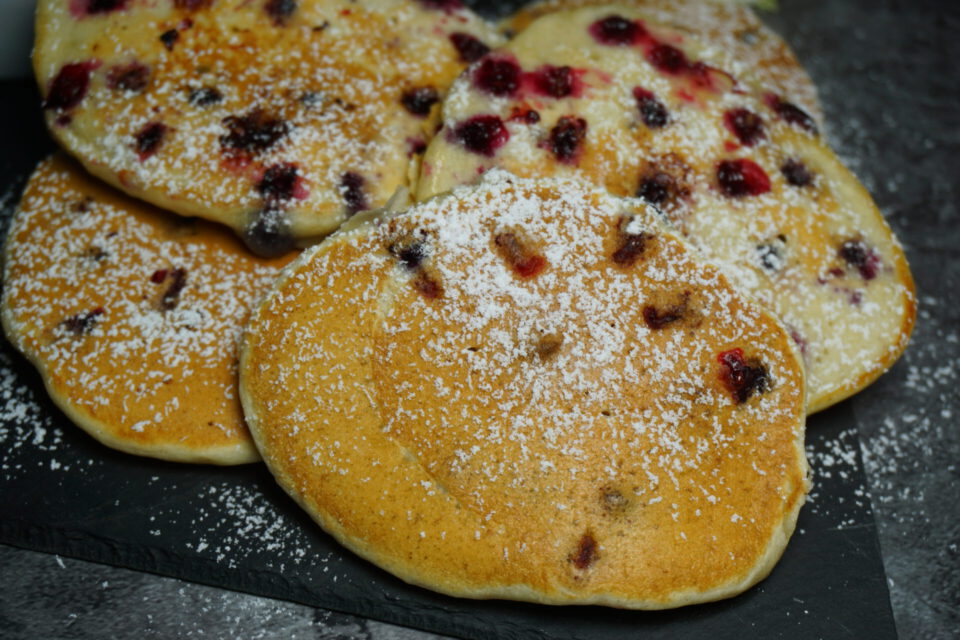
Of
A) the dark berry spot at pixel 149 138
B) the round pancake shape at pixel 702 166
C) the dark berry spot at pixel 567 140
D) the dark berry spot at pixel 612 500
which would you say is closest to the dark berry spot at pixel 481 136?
the round pancake shape at pixel 702 166

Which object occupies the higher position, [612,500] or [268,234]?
[268,234]

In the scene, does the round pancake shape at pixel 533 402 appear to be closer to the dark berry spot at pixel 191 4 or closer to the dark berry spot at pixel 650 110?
the dark berry spot at pixel 650 110

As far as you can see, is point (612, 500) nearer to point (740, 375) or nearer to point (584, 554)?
point (584, 554)

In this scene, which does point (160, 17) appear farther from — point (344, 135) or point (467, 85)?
point (467, 85)

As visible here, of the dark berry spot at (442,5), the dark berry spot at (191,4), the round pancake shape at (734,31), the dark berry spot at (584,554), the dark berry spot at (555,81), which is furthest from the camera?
the round pancake shape at (734,31)

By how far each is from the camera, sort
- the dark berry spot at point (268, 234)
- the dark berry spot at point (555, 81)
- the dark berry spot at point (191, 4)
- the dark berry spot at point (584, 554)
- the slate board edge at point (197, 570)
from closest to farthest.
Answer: the dark berry spot at point (584, 554) < the slate board edge at point (197, 570) < the dark berry spot at point (268, 234) < the dark berry spot at point (555, 81) < the dark berry spot at point (191, 4)

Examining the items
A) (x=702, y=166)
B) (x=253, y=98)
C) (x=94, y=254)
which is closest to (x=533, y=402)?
(x=702, y=166)

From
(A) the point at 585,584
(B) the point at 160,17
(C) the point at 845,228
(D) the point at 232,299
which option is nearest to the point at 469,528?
(A) the point at 585,584
